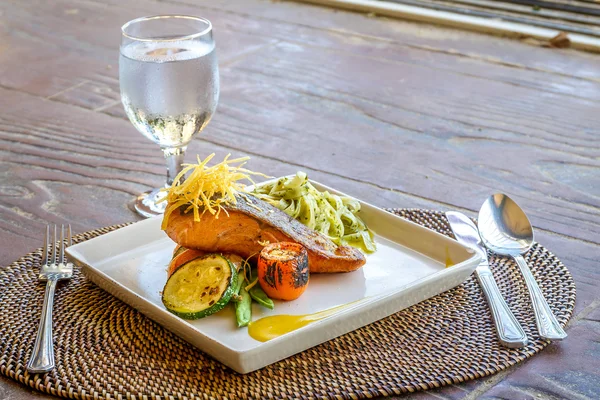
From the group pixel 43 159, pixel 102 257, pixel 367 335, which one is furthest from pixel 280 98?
pixel 367 335

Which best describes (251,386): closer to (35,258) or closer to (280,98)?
(35,258)

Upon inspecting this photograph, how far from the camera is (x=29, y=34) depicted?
3.21 metres

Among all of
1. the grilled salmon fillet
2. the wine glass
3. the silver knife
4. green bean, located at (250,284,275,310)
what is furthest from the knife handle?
the wine glass

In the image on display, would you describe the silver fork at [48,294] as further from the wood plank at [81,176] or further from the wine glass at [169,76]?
the wine glass at [169,76]

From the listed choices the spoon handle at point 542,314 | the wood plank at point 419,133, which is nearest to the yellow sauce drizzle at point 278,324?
the spoon handle at point 542,314

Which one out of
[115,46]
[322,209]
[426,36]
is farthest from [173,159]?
[426,36]

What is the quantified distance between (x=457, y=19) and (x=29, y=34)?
1768mm

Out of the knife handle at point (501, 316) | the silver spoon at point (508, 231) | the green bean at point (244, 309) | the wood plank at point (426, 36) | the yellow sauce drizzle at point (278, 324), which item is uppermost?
the wood plank at point (426, 36)

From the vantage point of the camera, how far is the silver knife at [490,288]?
129cm

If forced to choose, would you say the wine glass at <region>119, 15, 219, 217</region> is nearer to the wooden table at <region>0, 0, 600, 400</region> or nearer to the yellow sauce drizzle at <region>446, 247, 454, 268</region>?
the wooden table at <region>0, 0, 600, 400</region>

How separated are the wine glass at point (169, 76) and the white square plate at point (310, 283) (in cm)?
16

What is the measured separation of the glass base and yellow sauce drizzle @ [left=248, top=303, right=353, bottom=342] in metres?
0.61

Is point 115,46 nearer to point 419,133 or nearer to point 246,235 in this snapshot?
point 419,133

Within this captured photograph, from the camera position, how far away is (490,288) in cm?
143
